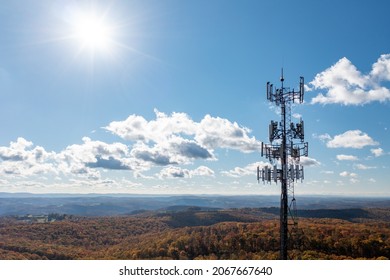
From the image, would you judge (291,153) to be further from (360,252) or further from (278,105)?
(360,252)

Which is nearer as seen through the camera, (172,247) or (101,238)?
(172,247)

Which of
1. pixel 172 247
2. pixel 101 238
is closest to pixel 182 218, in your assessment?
pixel 101 238

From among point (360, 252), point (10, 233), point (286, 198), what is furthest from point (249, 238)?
point (10, 233)

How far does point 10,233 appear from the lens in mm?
93562

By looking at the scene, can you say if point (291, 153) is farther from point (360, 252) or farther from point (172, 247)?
point (172, 247)

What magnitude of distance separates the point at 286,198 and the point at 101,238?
289 feet
